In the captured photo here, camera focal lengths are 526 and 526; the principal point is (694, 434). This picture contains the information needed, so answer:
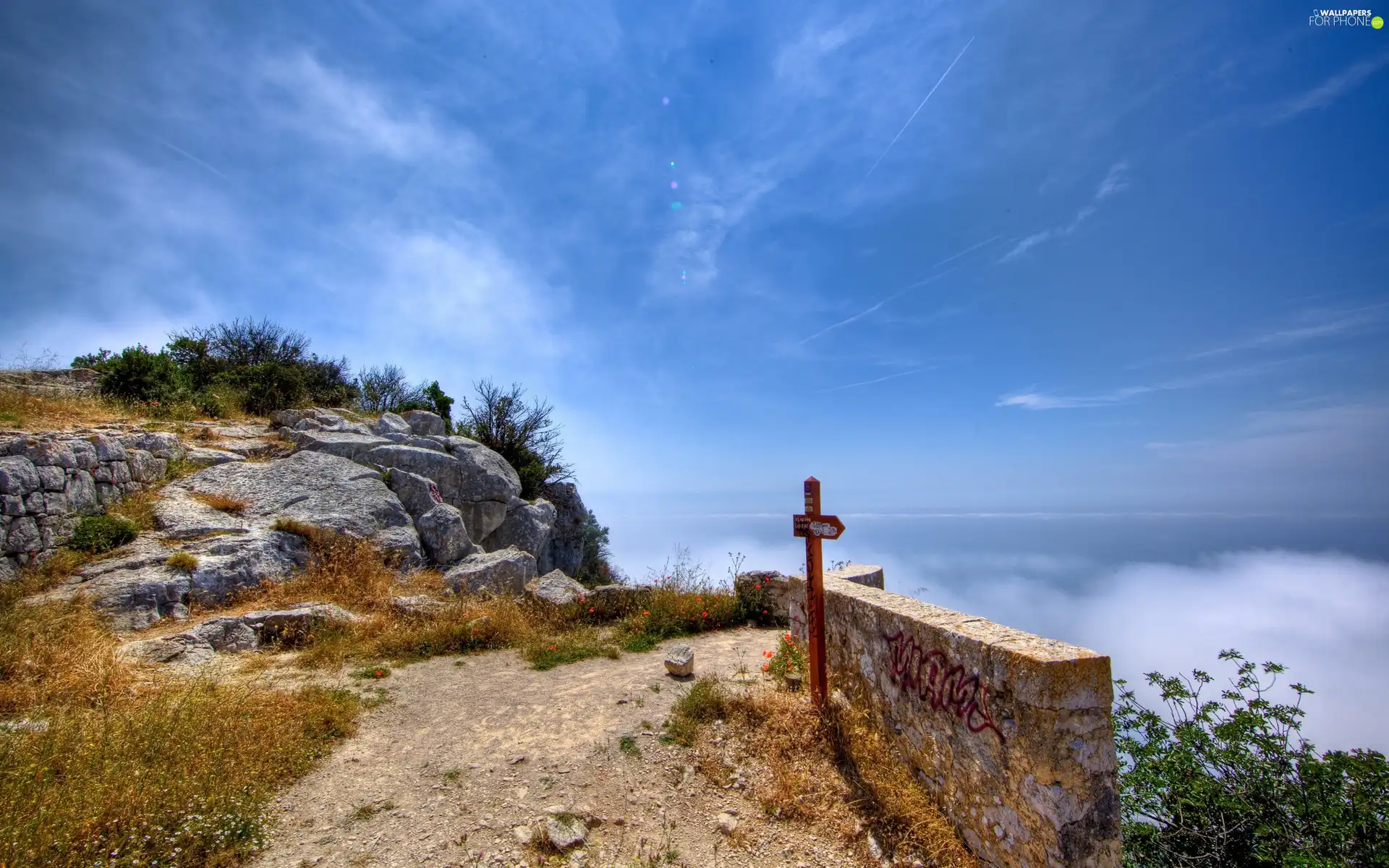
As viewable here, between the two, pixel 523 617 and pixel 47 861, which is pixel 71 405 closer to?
pixel 523 617

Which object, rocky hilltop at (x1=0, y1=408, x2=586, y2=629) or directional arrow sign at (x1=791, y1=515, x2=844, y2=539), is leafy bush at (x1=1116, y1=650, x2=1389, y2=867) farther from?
rocky hilltop at (x1=0, y1=408, x2=586, y2=629)

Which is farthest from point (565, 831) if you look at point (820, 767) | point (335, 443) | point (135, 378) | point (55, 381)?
point (55, 381)

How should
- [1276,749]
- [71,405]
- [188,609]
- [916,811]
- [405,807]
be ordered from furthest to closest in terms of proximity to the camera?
[71,405], [188,609], [1276,749], [405,807], [916,811]

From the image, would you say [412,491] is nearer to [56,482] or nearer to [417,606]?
[417,606]

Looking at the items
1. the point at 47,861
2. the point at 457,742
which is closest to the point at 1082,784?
the point at 457,742

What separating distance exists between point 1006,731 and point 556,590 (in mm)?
8421

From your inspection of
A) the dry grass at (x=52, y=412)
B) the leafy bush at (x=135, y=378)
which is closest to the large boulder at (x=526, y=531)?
the dry grass at (x=52, y=412)

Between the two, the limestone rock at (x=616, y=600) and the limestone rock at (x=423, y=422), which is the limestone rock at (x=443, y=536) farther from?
the limestone rock at (x=423, y=422)

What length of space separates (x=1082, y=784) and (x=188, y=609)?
11395 mm

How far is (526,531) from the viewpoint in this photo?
15.1m

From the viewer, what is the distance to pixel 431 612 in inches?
354

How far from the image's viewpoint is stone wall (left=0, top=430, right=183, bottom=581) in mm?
7824

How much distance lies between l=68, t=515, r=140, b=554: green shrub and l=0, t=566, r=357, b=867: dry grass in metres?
1.97

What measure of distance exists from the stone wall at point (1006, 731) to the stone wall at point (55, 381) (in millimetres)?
18345
